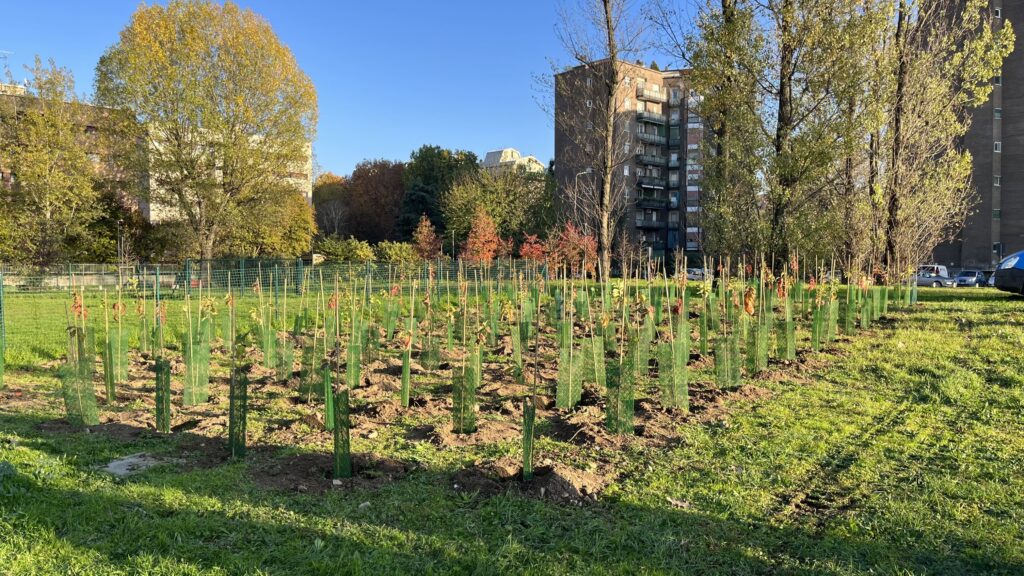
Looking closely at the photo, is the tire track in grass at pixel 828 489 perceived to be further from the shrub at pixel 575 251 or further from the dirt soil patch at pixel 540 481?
the shrub at pixel 575 251

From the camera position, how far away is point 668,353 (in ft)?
19.1

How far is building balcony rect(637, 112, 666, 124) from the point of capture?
5288 cm

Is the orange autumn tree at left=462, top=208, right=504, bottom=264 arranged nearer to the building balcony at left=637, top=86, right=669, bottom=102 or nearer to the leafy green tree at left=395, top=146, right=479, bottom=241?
the leafy green tree at left=395, top=146, right=479, bottom=241

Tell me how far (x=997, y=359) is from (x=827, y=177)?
7.64 m

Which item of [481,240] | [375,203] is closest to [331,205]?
[375,203]

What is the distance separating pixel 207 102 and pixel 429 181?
21200 mm

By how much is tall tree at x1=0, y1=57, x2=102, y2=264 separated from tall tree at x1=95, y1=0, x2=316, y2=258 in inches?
140

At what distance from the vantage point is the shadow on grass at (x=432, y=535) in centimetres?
294

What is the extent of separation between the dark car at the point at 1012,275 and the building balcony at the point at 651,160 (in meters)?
41.5

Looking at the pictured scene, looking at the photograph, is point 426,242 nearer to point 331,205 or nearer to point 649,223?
point 331,205

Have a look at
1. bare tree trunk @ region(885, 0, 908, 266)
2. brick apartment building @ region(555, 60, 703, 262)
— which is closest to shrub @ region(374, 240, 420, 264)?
brick apartment building @ region(555, 60, 703, 262)

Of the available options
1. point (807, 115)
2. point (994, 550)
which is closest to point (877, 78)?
point (807, 115)

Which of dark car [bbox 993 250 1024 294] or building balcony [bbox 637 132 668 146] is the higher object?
building balcony [bbox 637 132 668 146]

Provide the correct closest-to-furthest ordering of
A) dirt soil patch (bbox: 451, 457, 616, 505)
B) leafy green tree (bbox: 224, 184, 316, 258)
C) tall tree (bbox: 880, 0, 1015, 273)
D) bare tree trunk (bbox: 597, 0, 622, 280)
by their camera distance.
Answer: dirt soil patch (bbox: 451, 457, 616, 505)
tall tree (bbox: 880, 0, 1015, 273)
bare tree trunk (bbox: 597, 0, 622, 280)
leafy green tree (bbox: 224, 184, 316, 258)
